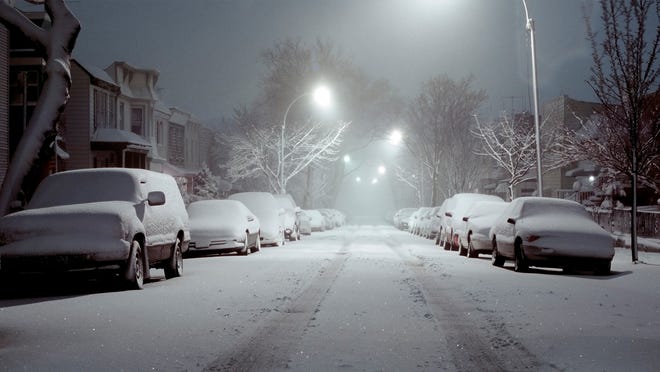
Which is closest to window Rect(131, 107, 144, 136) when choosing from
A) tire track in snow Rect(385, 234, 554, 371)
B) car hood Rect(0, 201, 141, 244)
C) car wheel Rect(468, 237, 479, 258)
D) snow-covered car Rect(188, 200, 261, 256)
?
snow-covered car Rect(188, 200, 261, 256)

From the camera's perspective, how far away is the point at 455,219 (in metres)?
27.2

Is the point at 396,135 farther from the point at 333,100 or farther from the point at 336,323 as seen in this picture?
the point at 336,323

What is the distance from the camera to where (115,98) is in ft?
164

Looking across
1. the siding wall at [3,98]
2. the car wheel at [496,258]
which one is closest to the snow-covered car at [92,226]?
the car wheel at [496,258]

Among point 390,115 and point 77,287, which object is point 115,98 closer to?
point 390,115

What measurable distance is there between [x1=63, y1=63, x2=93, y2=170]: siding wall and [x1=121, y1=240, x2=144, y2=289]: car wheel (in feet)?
106

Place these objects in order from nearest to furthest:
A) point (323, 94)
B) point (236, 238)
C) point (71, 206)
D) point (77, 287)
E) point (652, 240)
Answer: point (71, 206)
point (77, 287)
point (236, 238)
point (652, 240)
point (323, 94)

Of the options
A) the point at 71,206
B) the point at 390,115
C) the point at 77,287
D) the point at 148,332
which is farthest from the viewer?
the point at 390,115

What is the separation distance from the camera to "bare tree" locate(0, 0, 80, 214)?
667 inches

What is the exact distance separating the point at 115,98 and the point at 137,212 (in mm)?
37675

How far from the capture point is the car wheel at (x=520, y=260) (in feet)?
58.1

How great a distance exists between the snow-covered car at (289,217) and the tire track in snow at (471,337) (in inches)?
812

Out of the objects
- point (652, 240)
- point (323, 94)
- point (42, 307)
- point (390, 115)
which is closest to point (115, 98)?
point (323, 94)

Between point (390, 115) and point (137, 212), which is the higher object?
point (390, 115)
